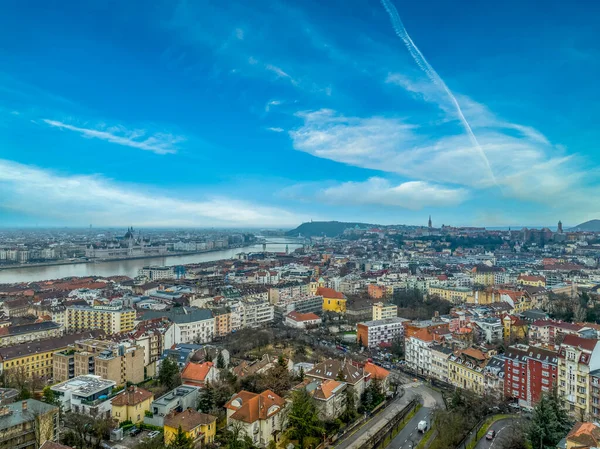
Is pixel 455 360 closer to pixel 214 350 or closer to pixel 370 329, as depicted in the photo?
pixel 370 329

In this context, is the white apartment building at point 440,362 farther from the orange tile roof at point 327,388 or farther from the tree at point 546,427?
the tree at point 546,427

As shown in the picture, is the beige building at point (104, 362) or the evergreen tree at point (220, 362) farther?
the evergreen tree at point (220, 362)

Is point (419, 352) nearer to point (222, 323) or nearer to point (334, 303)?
point (222, 323)

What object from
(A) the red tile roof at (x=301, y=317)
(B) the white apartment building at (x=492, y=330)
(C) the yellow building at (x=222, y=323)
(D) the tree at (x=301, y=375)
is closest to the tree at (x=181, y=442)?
(D) the tree at (x=301, y=375)

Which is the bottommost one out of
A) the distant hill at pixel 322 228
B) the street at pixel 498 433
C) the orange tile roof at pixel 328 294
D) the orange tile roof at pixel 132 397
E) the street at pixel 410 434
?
the street at pixel 410 434

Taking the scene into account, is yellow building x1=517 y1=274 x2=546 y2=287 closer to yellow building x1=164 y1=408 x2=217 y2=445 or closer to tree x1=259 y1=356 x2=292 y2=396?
tree x1=259 y1=356 x2=292 y2=396

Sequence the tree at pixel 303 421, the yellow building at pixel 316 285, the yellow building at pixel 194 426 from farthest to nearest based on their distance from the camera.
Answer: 1. the yellow building at pixel 316 285
2. the tree at pixel 303 421
3. the yellow building at pixel 194 426

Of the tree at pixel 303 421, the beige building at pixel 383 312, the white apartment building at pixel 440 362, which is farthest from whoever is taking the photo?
the beige building at pixel 383 312

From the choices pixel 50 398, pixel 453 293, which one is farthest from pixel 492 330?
pixel 50 398
